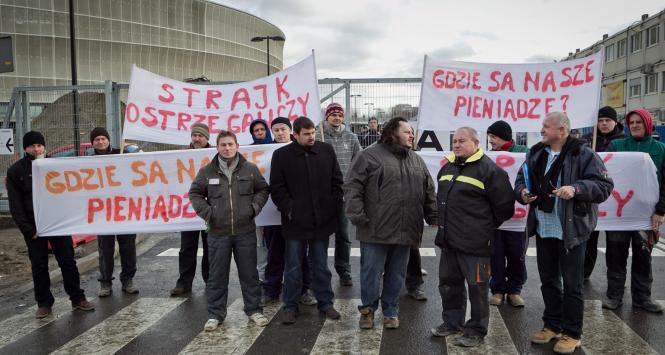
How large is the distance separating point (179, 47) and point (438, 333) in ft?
197

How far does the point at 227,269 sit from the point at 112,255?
183 cm

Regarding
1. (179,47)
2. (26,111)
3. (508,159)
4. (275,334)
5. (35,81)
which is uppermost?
(179,47)

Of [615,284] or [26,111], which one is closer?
A: [615,284]

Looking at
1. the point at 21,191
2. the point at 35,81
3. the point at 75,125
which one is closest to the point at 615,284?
the point at 21,191

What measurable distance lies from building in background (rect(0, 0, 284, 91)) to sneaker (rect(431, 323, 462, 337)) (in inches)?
2030

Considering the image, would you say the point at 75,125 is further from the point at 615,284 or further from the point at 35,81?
the point at 35,81

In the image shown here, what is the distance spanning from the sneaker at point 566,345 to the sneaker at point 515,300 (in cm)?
111

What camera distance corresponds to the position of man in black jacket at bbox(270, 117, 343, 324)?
502cm

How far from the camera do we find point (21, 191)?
538 centimetres

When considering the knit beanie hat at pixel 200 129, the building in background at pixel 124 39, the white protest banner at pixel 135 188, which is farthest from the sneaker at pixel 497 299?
the building in background at pixel 124 39

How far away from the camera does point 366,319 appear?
4852 millimetres

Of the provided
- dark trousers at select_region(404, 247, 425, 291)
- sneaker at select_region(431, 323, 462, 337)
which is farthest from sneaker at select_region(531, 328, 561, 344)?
dark trousers at select_region(404, 247, 425, 291)

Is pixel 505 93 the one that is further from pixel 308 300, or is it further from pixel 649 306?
pixel 308 300

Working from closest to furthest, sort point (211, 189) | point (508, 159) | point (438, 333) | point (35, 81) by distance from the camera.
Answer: point (438, 333) < point (211, 189) < point (508, 159) < point (35, 81)
